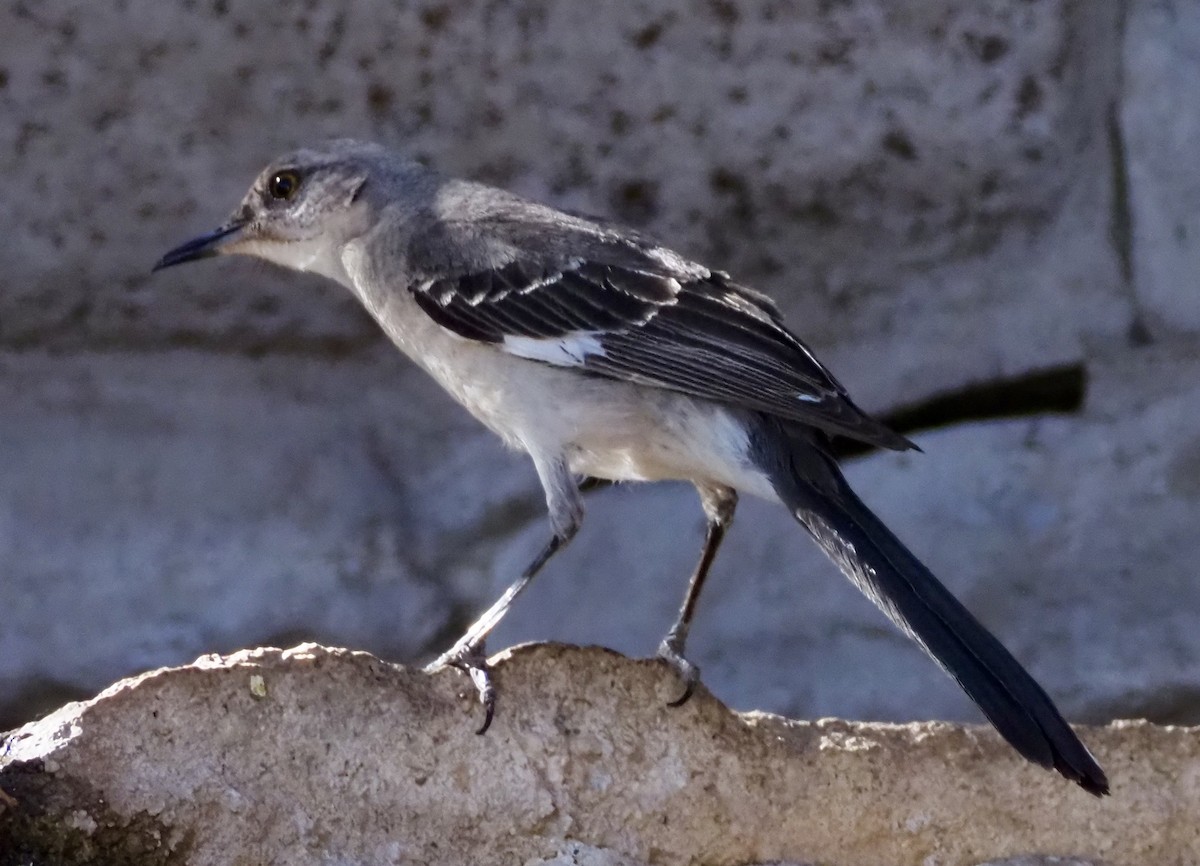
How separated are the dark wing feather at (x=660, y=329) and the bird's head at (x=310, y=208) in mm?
289

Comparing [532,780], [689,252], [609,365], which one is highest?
[609,365]

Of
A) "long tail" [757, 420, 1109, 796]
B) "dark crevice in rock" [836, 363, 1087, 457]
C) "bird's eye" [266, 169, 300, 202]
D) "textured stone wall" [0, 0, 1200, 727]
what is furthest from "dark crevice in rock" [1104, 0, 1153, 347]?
"bird's eye" [266, 169, 300, 202]

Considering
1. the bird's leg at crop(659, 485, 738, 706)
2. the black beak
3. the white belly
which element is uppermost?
the black beak

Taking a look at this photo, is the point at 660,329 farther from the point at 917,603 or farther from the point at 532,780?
the point at 532,780

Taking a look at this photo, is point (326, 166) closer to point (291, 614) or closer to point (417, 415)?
point (417, 415)

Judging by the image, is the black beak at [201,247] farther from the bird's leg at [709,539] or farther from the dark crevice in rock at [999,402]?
the dark crevice in rock at [999,402]

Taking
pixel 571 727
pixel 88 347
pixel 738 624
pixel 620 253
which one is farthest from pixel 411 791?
pixel 88 347

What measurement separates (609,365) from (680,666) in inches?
16.6

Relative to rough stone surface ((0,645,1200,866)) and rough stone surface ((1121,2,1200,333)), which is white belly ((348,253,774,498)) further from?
rough stone surface ((1121,2,1200,333))

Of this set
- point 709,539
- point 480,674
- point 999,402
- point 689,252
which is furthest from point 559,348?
point 999,402

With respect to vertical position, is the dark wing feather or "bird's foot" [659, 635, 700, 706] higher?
the dark wing feather

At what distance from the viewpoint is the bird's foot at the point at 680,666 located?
6.59 feet

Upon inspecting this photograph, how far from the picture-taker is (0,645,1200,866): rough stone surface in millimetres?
1735

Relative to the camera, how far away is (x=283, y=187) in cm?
266
